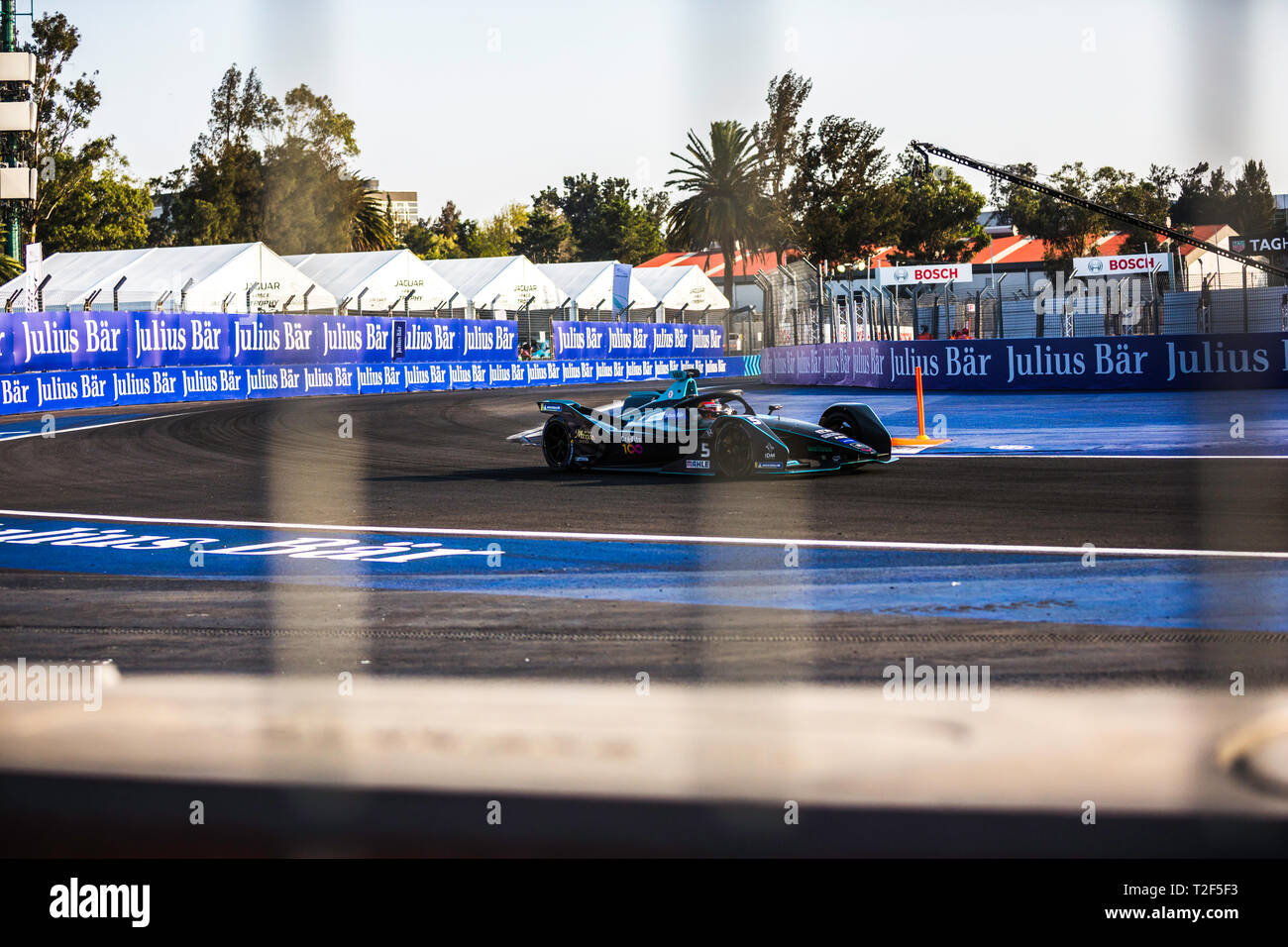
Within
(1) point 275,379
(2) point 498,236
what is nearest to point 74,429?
(1) point 275,379

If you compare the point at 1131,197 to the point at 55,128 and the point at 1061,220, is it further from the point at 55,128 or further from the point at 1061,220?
the point at 55,128

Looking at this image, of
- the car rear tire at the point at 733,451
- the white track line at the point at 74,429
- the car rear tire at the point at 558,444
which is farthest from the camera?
the white track line at the point at 74,429

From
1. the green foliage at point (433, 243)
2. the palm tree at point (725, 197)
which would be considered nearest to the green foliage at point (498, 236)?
the green foliage at point (433, 243)

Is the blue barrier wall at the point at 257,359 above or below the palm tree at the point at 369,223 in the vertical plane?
below

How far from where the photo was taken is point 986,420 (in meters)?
19.7

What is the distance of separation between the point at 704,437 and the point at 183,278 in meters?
36.8

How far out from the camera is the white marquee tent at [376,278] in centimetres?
5278

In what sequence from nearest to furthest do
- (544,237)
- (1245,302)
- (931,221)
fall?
1. (1245,302)
2. (931,221)
3. (544,237)

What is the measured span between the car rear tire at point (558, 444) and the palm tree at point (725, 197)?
2774 millimetres

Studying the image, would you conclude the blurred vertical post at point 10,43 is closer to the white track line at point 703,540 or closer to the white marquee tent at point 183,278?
the white marquee tent at point 183,278

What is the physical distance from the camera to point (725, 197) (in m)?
35.1

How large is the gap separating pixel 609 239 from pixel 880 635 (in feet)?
366

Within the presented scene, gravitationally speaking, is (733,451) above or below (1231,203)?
below
